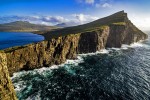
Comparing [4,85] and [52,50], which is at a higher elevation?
[52,50]

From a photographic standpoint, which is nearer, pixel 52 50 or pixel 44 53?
pixel 44 53

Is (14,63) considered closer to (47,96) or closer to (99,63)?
(47,96)

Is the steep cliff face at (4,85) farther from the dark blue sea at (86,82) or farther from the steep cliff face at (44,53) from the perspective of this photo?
the steep cliff face at (44,53)

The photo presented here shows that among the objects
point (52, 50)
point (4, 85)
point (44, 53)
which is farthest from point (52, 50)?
point (4, 85)

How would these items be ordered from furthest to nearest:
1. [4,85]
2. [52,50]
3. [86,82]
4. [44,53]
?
[52,50] < [44,53] < [86,82] < [4,85]

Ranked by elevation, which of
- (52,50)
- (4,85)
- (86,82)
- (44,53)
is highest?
(52,50)

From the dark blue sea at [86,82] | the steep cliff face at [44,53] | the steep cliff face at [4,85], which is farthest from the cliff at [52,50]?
the dark blue sea at [86,82]

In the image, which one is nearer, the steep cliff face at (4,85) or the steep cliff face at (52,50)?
the steep cliff face at (4,85)

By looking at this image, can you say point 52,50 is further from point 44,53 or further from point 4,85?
point 4,85

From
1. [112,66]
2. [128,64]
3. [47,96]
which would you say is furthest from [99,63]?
[47,96]
